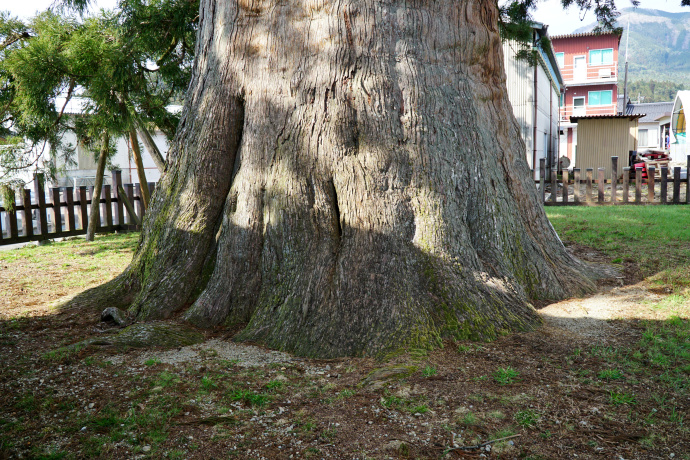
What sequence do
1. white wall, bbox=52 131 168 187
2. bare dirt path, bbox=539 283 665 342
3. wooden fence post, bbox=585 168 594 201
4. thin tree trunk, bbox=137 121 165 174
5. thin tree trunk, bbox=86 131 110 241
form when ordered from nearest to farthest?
bare dirt path, bbox=539 283 665 342 → thin tree trunk, bbox=137 121 165 174 → thin tree trunk, bbox=86 131 110 241 → wooden fence post, bbox=585 168 594 201 → white wall, bbox=52 131 168 187

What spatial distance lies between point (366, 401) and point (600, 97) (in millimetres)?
53203

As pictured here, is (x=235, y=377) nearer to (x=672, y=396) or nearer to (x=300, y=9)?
(x=672, y=396)

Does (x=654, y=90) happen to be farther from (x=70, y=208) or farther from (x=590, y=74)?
(x=70, y=208)

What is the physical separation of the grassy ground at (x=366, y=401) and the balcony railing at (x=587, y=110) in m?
49.1

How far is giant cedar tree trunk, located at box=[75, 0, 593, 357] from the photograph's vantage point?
3.98 metres

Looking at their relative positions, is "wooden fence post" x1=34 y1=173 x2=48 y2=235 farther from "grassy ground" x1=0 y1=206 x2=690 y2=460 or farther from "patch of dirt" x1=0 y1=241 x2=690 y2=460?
"patch of dirt" x1=0 y1=241 x2=690 y2=460

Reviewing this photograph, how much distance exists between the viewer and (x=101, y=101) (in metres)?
8.10

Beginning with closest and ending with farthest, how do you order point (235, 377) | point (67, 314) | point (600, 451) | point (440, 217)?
point (600, 451) → point (235, 377) → point (440, 217) → point (67, 314)

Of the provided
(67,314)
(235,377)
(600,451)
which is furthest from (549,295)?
(67,314)

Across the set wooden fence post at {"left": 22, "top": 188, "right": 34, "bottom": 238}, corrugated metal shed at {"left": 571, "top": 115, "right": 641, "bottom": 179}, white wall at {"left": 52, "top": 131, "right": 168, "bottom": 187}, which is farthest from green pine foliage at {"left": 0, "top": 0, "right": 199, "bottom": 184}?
corrugated metal shed at {"left": 571, "top": 115, "right": 641, "bottom": 179}

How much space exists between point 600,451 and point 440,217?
209cm

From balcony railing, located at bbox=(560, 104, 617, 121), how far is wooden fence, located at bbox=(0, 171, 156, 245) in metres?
44.9

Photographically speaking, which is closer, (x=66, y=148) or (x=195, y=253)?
(x=195, y=253)

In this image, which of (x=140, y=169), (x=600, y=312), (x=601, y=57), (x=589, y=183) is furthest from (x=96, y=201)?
(x=601, y=57)
